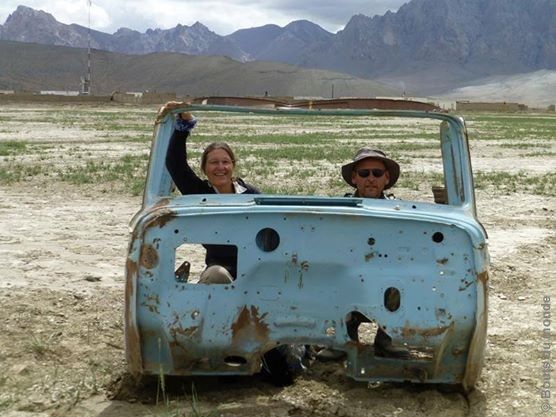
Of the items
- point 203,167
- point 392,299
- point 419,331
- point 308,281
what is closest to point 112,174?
point 203,167

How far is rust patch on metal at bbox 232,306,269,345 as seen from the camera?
3.96m

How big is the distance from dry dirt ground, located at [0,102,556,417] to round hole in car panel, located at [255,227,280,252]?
2.97 feet

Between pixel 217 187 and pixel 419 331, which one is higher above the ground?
pixel 217 187

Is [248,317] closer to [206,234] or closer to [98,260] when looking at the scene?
[206,234]

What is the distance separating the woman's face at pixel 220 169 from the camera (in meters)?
5.09

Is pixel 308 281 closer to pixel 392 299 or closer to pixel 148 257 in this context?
pixel 392 299

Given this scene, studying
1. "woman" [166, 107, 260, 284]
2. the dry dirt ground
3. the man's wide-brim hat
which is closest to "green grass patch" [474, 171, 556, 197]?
the dry dirt ground

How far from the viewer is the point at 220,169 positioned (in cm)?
509

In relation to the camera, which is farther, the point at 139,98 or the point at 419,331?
the point at 139,98

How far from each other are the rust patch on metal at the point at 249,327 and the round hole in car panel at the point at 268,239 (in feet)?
0.98

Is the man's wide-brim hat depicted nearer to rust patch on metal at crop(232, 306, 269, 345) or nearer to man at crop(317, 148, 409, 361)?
man at crop(317, 148, 409, 361)

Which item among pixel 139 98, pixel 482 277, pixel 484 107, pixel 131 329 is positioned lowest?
pixel 131 329

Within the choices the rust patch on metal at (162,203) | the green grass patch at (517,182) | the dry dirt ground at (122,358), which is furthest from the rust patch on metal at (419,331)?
the green grass patch at (517,182)

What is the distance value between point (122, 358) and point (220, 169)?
133 centimetres
